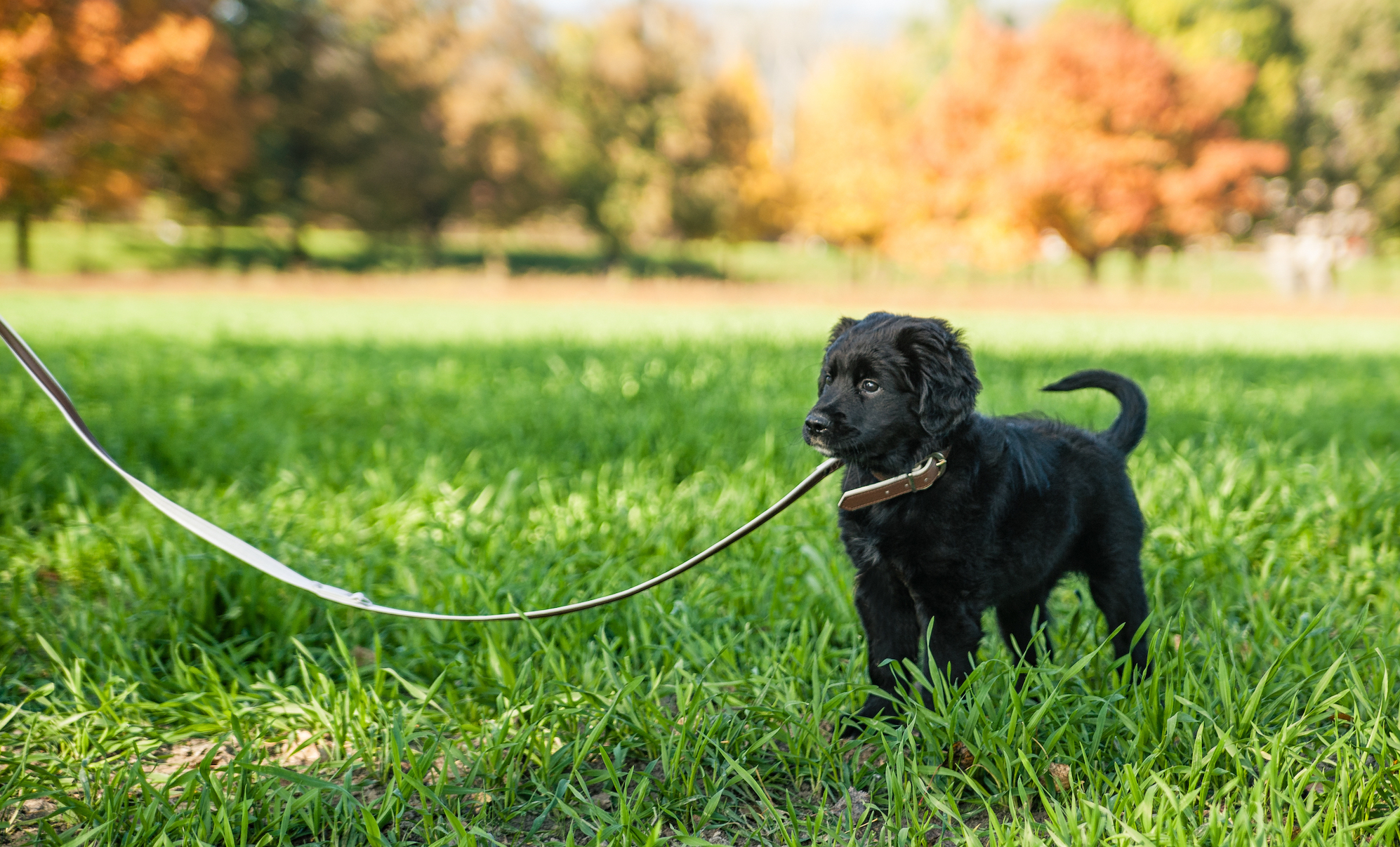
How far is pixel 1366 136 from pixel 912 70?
23254 mm

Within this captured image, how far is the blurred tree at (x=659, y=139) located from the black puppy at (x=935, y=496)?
3455 cm

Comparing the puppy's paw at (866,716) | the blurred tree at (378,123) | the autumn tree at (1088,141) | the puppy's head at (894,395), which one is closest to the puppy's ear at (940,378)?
the puppy's head at (894,395)

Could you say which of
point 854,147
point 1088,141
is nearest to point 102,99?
point 854,147

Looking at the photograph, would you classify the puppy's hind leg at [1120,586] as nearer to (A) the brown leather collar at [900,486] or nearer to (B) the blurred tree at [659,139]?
(A) the brown leather collar at [900,486]

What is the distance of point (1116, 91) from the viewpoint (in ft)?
91.0

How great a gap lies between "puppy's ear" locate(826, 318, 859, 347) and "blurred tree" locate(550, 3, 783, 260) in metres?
34.3

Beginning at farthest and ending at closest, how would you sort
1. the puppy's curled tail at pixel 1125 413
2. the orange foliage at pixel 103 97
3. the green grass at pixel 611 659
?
1. the orange foliage at pixel 103 97
2. the puppy's curled tail at pixel 1125 413
3. the green grass at pixel 611 659

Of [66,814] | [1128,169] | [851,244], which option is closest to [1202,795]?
[66,814]

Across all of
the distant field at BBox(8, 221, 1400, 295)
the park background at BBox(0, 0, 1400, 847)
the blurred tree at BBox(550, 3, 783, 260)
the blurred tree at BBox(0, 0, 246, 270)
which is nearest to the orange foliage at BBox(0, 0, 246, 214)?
the blurred tree at BBox(0, 0, 246, 270)

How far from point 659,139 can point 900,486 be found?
1443 inches

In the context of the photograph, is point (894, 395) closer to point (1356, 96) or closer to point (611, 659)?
point (611, 659)

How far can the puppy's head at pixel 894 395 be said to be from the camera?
6.84ft

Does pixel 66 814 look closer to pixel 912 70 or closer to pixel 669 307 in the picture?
pixel 669 307

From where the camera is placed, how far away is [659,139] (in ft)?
120
